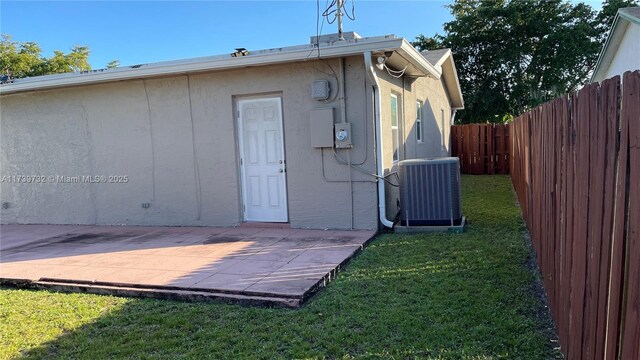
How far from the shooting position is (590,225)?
2.31 m

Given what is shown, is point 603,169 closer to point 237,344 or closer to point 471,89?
point 237,344

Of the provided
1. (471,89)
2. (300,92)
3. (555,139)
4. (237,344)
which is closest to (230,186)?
(300,92)

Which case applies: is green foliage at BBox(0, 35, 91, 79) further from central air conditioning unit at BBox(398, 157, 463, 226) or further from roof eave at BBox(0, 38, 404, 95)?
central air conditioning unit at BBox(398, 157, 463, 226)

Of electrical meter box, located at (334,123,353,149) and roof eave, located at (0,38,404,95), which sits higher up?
roof eave, located at (0,38,404,95)

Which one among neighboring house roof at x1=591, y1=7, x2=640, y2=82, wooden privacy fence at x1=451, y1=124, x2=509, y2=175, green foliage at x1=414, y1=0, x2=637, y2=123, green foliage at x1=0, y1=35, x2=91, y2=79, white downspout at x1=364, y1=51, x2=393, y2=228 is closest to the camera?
white downspout at x1=364, y1=51, x2=393, y2=228

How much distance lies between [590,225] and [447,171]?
15.0ft

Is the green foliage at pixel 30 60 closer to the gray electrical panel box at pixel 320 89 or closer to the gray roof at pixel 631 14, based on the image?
the gray electrical panel box at pixel 320 89

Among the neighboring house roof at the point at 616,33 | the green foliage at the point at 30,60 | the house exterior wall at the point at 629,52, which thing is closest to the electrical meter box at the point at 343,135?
the neighboring house roof at the point at 616,33

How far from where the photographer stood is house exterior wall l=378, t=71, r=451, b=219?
7574mm

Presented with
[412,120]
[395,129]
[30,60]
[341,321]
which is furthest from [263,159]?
[30,60]

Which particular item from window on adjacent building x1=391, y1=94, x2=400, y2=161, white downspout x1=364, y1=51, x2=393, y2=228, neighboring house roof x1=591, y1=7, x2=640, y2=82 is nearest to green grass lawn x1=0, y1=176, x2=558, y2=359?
white downspout x1=364, y1=51, x2=393, y2=228

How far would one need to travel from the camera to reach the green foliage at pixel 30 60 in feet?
80.1

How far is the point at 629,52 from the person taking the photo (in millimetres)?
11055

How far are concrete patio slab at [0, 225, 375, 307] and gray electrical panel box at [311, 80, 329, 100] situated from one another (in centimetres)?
215
